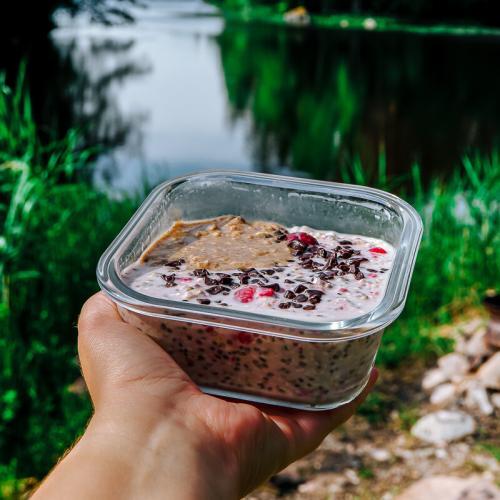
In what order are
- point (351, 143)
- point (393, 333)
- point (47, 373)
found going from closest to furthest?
1. point (47, 373)
2. point (393, 333)
3. point (351, 143)

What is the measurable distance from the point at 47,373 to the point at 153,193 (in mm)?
1695

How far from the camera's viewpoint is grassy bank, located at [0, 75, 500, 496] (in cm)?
305

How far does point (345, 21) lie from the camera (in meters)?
16.9

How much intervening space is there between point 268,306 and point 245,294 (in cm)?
6

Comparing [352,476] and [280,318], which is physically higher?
[280,318]

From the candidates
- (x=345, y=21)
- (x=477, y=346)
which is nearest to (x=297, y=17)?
(x=345, y=21)

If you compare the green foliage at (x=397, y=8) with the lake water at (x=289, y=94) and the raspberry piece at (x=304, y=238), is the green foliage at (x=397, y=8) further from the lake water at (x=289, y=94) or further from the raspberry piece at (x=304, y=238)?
the raspberry piece at (x=304, y=238)

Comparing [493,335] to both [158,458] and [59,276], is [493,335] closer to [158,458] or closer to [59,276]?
[59,276]

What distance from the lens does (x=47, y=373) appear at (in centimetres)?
332

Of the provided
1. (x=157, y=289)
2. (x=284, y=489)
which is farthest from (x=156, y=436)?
(x=284, y=489)

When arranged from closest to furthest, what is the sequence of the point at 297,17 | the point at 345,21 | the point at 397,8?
the point at 397,8
the point at 345,21
the point at 297,17

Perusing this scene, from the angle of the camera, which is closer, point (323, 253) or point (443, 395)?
point (323, 253)

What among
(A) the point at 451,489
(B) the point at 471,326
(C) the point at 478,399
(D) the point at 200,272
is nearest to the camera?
(D) the point at 200,272

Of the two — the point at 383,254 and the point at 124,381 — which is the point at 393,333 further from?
the point at 124,381
